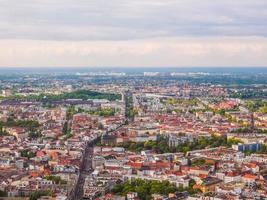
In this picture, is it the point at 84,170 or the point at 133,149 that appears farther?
the point at 133,149

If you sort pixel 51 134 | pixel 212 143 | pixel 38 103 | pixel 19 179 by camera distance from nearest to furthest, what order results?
pixel 19 179, pixel 212 143, pixel 51 134, pixel 38 103

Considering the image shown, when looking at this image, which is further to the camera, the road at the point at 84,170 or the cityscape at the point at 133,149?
the cityscape at the point at 133,149

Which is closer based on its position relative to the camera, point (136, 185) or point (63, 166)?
point (136, 185)

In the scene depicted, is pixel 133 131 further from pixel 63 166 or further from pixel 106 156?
pixel 63 166

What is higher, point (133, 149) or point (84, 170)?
point (84, 170)

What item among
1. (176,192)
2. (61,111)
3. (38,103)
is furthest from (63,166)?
(38,103)
